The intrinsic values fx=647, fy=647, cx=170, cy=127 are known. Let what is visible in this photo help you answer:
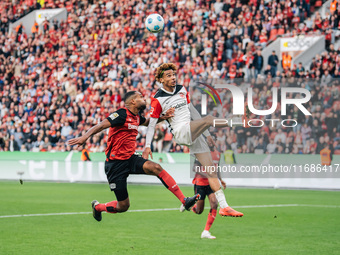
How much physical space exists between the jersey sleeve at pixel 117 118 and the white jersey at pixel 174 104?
50cm

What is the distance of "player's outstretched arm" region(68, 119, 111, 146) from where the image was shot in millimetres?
9297

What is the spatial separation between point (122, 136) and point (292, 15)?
1831 cm

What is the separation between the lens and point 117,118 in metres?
10.2

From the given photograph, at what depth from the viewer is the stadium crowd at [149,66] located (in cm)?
2302

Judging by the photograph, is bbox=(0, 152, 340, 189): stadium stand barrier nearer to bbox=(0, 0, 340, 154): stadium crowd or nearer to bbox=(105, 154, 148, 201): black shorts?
bbox=(0, 0, 340, 154): stadium crowd

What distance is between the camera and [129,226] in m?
13.9

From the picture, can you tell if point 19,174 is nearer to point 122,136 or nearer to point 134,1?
point 134,1

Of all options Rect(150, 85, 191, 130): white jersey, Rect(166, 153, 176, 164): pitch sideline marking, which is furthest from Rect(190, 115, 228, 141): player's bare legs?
Rect(166, 153, 176, 164): pitch sideline marking

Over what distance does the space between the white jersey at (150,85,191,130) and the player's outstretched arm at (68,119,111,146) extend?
982 mm

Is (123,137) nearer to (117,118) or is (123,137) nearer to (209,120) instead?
(117,118)

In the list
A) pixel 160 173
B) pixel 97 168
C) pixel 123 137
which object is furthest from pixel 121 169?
pixel 97 168

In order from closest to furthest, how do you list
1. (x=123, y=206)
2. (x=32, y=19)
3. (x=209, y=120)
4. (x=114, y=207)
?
(x=209, y=120) < (x=123, y=206) < (x=114, y=207) < (x=32, y=19)

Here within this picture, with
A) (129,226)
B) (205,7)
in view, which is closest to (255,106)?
(205,7)

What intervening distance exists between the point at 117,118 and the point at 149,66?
1948cm
